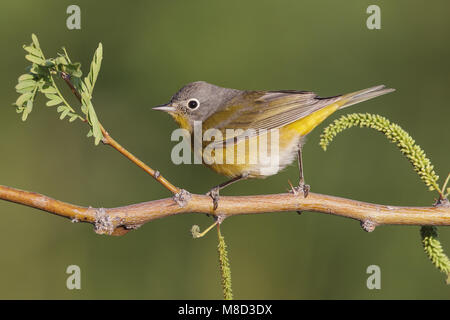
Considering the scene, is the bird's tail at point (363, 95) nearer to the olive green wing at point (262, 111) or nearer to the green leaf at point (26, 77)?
the olive green wing at point (262, 111)

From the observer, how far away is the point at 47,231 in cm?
484

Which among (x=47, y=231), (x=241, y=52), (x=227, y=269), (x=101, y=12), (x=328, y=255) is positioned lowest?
(x=227, y=269)

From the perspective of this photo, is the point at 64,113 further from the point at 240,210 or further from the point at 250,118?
the point at 250,118

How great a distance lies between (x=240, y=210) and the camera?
2.48m

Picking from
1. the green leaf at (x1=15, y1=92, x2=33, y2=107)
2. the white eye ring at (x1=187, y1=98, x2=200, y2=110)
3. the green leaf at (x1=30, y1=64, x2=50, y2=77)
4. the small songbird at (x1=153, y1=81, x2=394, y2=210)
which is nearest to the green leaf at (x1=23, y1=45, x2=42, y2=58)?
the green leaf at (x1=30, y1=64, x2=50, y2=77)

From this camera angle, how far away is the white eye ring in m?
4.09

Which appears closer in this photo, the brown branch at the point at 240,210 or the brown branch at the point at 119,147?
the brown branch at the point at 119,147

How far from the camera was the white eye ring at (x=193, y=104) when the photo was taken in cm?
409

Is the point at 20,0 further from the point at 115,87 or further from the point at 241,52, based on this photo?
the point at 241,52

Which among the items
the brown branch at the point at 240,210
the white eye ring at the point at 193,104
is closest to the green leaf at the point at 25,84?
the brown branch at the point at 240,210

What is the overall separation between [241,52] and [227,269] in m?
3.18

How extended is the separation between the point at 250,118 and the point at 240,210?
158 centimetres

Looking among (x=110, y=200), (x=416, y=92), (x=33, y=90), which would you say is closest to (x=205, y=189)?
(x=110, y=200)

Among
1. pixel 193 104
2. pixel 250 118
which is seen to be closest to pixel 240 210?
pixel 250 118
